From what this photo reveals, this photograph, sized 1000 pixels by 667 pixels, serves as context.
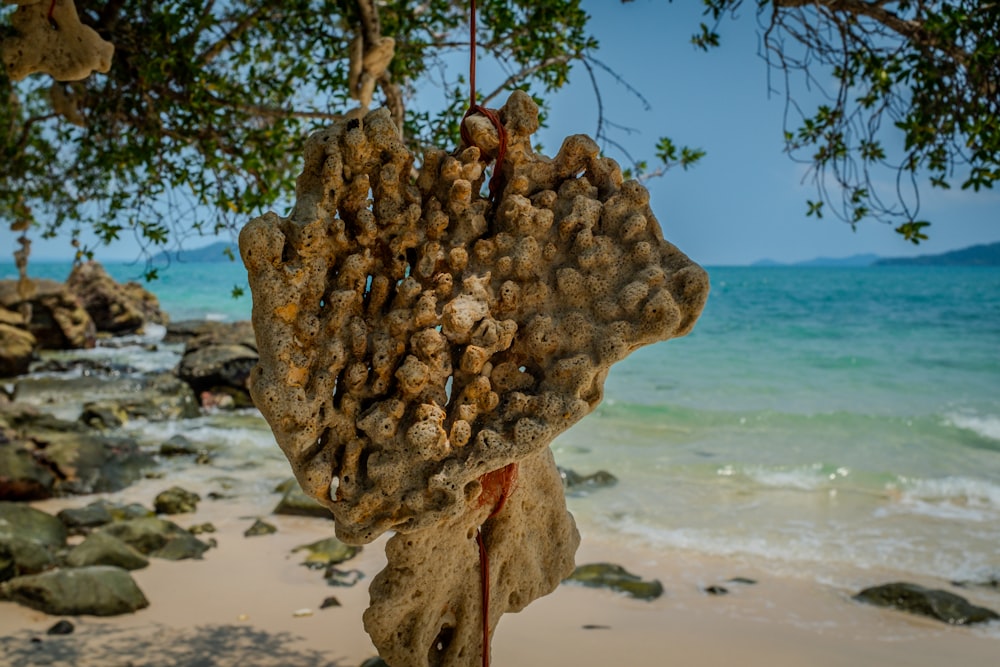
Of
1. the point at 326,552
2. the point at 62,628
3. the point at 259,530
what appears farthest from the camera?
the point at 259,530

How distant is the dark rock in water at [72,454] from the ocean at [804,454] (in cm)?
180

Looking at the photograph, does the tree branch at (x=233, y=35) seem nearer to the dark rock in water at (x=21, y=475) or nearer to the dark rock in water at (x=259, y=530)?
the dark rock in water at (x=259, y=530)

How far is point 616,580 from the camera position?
661 centimetres

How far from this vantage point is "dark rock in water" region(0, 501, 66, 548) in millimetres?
6352

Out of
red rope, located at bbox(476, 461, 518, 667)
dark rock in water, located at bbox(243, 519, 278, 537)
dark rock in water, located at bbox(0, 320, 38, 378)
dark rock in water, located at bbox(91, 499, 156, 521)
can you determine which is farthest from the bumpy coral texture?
dark rock in water, located at bbox(0, 320, 38, 378)

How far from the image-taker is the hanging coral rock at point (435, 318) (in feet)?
6.70

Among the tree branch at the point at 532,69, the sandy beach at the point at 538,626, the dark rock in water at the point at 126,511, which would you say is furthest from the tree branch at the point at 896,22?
the dark rock in water at the point at 126,511

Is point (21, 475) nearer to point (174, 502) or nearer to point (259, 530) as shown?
point (174, 502)

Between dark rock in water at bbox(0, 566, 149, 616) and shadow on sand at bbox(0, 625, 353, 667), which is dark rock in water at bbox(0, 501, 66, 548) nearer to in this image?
dark rock in water at bbox(0, 566, 149, 616)

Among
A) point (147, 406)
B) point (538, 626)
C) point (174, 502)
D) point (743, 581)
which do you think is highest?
point (147, 406)

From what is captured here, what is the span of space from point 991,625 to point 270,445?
846cm

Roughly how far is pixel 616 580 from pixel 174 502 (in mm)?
4149

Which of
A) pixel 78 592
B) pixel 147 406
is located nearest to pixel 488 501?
pixel 78 592

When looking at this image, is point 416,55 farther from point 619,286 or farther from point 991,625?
point 991,625
